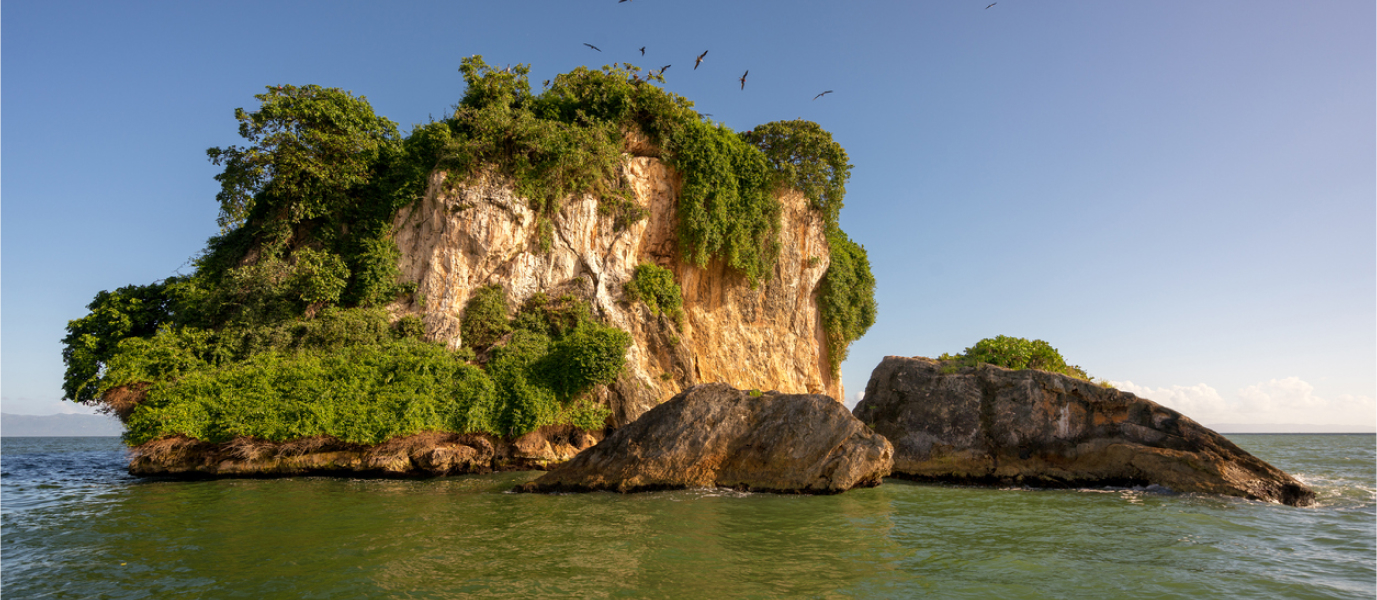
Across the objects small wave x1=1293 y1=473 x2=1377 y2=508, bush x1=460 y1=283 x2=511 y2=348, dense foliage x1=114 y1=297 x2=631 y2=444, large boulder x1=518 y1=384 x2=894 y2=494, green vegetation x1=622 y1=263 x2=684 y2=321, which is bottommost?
small wave x1=1293 y1=473 x2=1377 y2=508

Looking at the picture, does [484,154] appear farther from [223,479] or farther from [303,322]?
[223,479]

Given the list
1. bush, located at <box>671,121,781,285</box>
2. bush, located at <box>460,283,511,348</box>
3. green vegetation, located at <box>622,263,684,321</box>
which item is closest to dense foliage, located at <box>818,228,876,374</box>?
bush, located at <box>671,121,781,285</box>

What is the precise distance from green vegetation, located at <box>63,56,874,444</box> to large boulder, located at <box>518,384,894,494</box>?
5806 millimetres

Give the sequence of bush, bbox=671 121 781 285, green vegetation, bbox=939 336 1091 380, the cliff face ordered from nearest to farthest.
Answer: green vegetation, bbox=939 336 1091 380
the cliff face
bush, bbox=671 121 781 285

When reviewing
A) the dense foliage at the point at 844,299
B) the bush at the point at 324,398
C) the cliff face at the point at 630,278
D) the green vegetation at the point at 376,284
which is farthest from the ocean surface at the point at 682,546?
the dense foliage at the point at 844,299

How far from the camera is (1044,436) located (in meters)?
15.0

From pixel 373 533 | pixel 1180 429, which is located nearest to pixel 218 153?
pixel 373 533

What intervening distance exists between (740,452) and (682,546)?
19.2 feet

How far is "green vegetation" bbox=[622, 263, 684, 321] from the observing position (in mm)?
25516

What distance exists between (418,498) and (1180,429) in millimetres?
16530

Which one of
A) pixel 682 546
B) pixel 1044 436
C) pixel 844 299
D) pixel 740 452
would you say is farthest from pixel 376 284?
pixel 844 299

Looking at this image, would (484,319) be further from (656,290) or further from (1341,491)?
(1341,491)

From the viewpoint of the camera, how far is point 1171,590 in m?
5.95

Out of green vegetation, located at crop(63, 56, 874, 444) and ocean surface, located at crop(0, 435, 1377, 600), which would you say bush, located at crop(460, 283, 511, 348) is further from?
ocean surface, located at crop(0, 435, 1377, 600)
